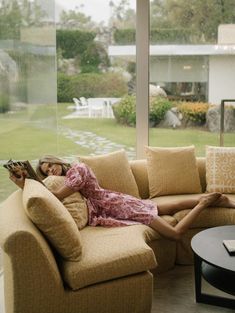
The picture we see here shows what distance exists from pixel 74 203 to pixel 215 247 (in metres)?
1.01

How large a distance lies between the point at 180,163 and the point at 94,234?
1.29 metres

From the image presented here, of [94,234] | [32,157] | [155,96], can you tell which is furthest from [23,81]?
[94,234]

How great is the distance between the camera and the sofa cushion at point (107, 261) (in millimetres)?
2131

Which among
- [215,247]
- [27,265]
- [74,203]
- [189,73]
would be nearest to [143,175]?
[74,203]

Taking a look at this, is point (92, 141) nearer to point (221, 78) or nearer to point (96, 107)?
point (96, 107)

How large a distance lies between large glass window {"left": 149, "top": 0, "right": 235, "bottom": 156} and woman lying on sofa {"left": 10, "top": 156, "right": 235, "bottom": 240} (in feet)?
4.95

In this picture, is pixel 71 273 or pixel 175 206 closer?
pixel 71 273

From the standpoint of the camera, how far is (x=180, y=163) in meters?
3.60

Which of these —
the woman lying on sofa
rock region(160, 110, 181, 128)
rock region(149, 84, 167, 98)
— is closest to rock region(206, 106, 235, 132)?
rock region(160, 110, 181, 128)

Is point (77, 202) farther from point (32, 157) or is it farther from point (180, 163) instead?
point (32, 157)

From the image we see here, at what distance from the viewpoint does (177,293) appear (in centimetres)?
268

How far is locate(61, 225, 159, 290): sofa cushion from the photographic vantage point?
6.99 feet

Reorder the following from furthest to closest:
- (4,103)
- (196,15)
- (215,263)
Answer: (196,15), (4,103), (215,263)

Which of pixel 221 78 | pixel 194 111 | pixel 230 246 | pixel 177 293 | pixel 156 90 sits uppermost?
pixel 221 78
